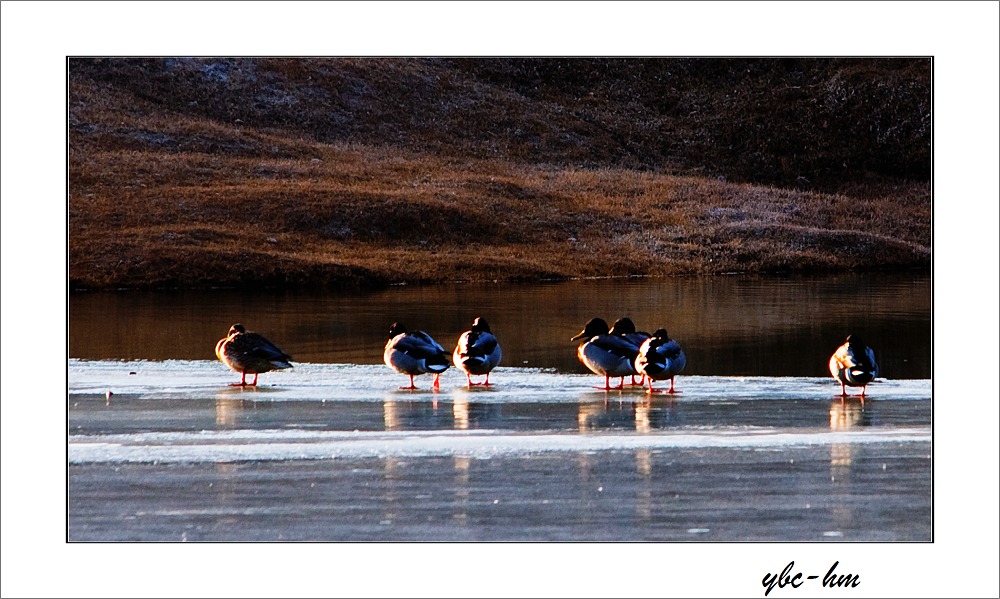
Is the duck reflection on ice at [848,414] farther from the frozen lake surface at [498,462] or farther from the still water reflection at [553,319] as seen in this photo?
the still water reflection at [553,319]

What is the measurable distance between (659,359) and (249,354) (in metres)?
4.35

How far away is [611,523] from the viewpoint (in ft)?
30.4

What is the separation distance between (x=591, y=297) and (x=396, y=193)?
1453cm

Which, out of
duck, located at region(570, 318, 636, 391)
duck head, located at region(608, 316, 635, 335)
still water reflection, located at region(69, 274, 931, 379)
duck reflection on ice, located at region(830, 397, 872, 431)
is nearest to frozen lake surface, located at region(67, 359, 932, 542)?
duck reflection on ice, located at region(830, 397, 872, 431)

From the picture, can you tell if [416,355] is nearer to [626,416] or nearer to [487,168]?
[626,416]

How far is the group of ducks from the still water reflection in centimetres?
286

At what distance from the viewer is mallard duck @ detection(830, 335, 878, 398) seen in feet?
46.0

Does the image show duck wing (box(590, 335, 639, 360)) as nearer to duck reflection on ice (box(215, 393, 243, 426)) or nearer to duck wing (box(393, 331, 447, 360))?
duck wing (box(393, 331, 447, 360))

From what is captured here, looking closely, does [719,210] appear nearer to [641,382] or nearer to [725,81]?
[725,81]

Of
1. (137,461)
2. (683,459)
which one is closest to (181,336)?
(137,461)

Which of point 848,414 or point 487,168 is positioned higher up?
point 487,168

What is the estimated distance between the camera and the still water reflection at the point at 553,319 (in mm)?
19281

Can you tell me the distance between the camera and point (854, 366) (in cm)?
1406

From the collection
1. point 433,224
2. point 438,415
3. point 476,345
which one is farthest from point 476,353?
point 433,224
